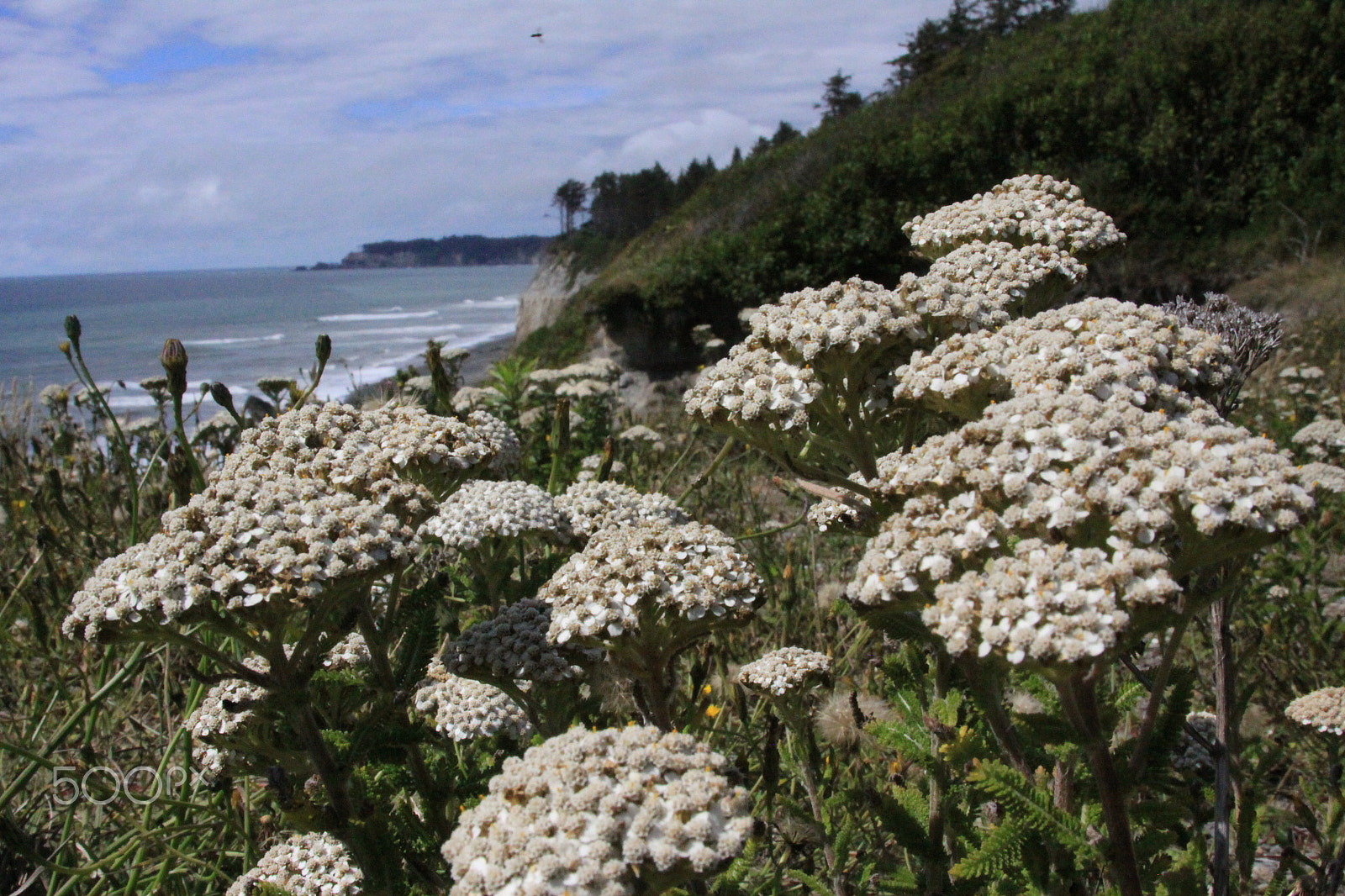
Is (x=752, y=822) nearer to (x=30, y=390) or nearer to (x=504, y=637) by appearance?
(x=504, y=637)

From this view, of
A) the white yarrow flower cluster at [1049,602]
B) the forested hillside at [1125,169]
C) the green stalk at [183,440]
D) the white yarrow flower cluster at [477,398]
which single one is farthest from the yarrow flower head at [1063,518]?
the forested hillside at [1125,169]

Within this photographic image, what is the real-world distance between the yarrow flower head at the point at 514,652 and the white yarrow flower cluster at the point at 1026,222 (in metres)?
1.52

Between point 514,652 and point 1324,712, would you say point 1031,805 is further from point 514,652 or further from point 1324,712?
point 1324,712

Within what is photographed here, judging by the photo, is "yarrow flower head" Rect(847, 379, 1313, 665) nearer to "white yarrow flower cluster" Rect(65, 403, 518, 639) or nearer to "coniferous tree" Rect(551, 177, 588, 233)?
"white yarrow flower cluster" Rect(65, 403, 518, 639)

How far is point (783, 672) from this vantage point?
2.51m

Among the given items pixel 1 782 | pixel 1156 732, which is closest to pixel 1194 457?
pixel 1156 732

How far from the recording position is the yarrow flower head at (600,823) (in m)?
1.31

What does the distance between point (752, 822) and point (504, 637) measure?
3.27ft

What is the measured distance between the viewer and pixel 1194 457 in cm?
151

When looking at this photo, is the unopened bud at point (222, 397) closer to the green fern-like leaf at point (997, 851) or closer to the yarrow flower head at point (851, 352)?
the yarrow flower head at point (851, 352)

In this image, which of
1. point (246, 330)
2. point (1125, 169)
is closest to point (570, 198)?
point (246, 330)

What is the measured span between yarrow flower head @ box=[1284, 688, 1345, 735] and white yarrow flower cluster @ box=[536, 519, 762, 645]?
1698mm

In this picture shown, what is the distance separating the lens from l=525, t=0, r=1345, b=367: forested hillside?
1731 centimetres

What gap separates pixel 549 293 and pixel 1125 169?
29848mm
